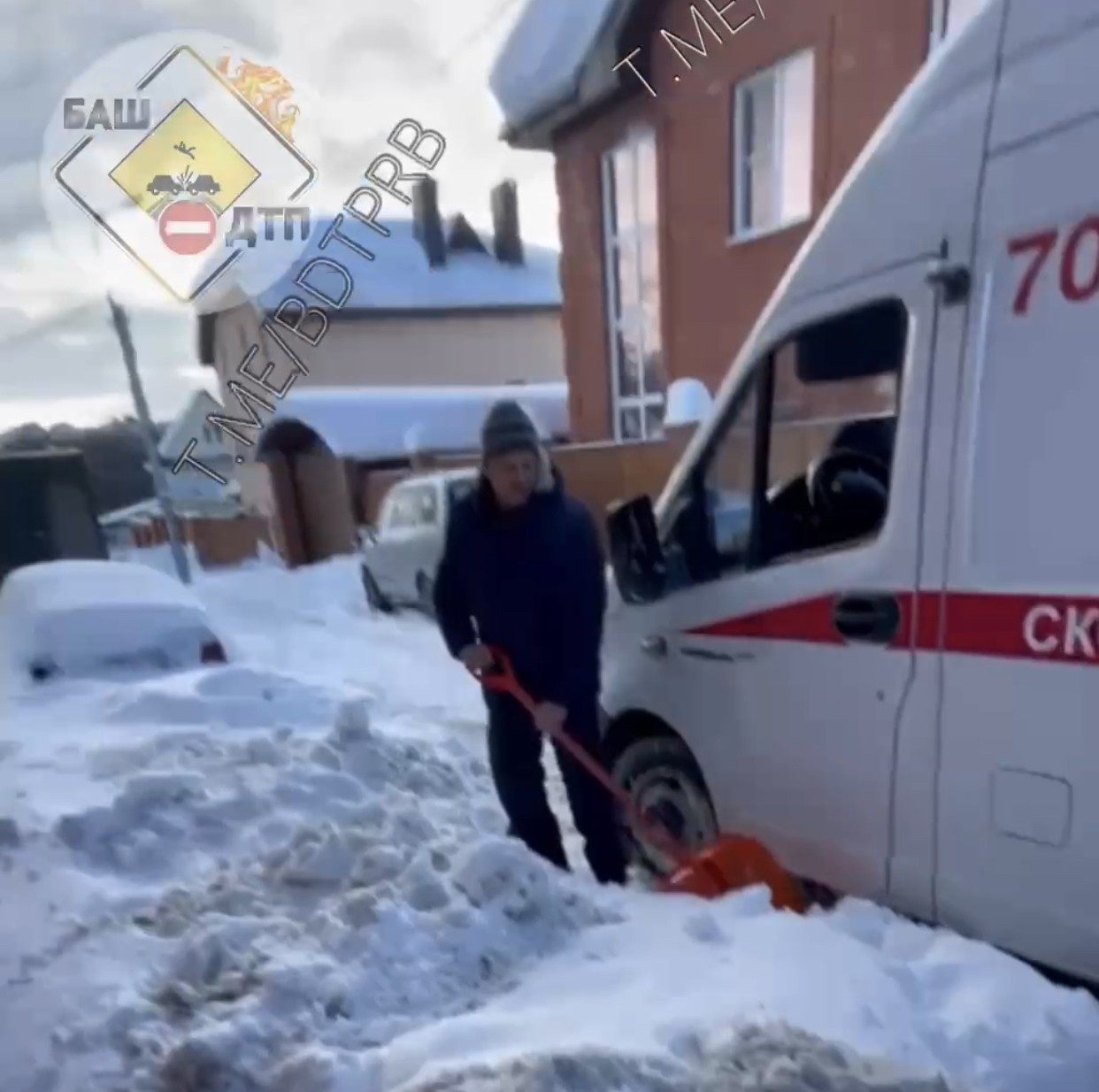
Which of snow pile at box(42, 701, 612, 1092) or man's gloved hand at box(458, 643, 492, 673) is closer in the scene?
snow pile at box(42, 701, 612, 1092)

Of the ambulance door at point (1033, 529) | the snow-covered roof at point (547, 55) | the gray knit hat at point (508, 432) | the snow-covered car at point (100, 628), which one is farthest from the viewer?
the snow-covered roof at point (547, 55)

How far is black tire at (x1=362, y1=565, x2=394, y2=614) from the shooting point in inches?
508

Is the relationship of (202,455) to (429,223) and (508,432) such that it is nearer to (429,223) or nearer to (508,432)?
(429,223)

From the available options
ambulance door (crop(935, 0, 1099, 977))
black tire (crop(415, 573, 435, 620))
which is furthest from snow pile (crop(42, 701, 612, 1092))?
black tire (crop(415, 573, 435, 620))

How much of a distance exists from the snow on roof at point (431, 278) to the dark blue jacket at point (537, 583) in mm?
21822

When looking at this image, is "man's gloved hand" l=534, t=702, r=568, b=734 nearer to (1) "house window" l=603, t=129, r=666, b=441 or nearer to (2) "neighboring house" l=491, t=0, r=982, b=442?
(2) "neighboring house" l=491, t=0, r=982, b=442

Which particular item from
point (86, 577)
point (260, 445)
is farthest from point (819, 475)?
point (260, 445)

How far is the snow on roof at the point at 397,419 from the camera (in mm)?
19359

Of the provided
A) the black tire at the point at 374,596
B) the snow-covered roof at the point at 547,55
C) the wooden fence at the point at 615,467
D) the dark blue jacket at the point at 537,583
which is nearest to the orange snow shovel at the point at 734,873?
the dark blue jacket at the point at 537,583

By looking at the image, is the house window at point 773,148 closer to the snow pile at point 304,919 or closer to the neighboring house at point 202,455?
the snow pile at point 304,919

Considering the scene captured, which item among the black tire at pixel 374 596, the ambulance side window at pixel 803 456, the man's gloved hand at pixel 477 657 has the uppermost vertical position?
the ambulance side window at pixel 803 456

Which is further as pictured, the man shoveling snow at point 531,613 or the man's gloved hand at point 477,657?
the man's gloved hand at point 477,657

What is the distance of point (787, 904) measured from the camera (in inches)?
112

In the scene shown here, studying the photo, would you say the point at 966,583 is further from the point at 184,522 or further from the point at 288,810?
the point at 184,522
